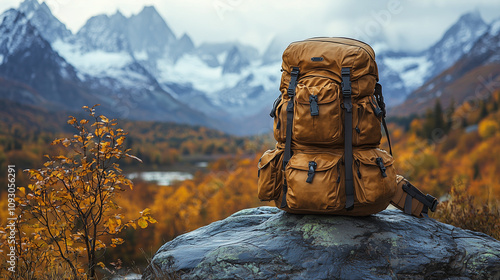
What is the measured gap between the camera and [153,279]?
4645 mm

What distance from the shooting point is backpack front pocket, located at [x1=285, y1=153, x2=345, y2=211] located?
176 inches

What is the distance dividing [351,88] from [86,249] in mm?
3897

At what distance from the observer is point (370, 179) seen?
450 cm

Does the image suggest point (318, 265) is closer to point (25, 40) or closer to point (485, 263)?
point (485, 263)

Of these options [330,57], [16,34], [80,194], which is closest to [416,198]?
[330,57]

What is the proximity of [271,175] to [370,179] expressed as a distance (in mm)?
1189

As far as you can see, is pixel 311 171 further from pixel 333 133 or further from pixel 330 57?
pixel 330 57

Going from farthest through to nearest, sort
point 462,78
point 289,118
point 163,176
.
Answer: point 462,78, point 163,176, point 289,118

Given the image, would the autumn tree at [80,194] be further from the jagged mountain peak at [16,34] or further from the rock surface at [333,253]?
the jagged mountain peak at [16,34]

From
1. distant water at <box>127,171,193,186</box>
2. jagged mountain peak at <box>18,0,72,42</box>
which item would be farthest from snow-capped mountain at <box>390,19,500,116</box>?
jagged mountain peak at <box>18,0,72,42</box>

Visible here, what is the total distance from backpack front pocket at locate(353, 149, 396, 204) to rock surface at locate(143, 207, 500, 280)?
457 millimetres

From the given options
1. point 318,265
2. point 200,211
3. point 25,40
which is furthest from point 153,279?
point 25,40

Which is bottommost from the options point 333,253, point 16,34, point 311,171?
point 333,253

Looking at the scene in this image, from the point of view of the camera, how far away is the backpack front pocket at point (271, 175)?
4.97 metres
